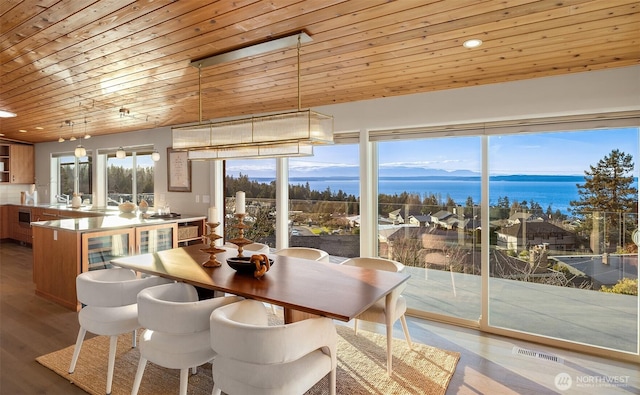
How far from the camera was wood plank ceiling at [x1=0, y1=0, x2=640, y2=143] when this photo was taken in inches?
83.4

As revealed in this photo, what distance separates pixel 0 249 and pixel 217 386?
7744 millimetres

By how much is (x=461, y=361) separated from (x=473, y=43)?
2371mm

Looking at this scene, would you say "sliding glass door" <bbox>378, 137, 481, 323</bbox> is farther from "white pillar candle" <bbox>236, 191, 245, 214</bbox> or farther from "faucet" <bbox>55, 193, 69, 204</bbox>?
"faucet" <bbox>55, 193, 69, 204</bbox>

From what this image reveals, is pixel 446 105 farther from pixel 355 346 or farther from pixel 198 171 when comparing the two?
pixel 198 171

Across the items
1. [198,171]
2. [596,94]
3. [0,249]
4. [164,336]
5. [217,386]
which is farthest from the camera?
[0,249]

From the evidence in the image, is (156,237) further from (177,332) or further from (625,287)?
(625,287)

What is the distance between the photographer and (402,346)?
3252 millimetres

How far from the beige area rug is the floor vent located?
21.7 inches

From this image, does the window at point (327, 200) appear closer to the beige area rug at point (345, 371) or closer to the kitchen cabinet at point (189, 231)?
the beige area rug at point (345, 371)

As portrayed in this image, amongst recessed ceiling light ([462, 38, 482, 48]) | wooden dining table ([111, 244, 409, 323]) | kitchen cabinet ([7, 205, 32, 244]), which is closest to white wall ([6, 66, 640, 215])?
recessed ceiling light ([462, 38, 482, 48])

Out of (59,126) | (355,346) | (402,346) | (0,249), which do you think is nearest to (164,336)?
(355,346)

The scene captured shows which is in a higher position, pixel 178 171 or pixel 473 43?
pixel 473 43

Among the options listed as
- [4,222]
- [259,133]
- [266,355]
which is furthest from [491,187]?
[4,222]

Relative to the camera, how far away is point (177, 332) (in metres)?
2.09
